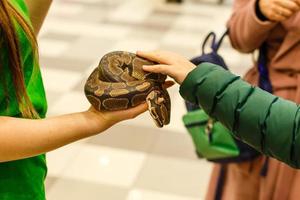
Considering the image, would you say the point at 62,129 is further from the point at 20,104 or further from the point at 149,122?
the point at 149,122

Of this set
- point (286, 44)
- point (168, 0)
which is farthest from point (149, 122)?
point (168, 0)

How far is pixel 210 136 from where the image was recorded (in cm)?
181

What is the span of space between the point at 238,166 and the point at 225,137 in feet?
0.36

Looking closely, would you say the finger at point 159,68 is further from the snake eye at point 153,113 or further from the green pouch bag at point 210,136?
the green pouch bag at point 210,136

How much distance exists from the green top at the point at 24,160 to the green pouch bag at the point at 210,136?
695mm

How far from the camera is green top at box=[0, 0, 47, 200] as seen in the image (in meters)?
1.07

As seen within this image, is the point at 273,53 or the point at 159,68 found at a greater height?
the point at 159,68

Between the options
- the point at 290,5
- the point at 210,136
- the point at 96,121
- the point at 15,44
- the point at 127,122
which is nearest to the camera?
the point at 15,44

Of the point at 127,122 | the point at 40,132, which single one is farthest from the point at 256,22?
the point at 127,122

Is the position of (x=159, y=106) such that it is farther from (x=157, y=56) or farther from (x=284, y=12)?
(x=284, y=12)

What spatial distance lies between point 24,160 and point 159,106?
323mm

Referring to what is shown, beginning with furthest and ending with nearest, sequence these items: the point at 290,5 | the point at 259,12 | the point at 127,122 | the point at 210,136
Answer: the point at 127,122
the point at 210,136
the point at 259,12
the point at 290,5

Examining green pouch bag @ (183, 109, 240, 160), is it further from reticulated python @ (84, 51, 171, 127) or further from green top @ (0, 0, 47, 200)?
green top @ (0, 0, 47, 200)

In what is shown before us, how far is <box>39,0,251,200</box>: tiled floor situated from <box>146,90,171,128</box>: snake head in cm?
143
